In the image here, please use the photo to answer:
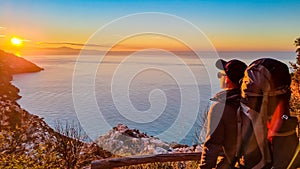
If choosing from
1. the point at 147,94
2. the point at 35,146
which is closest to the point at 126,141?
the point at 147,94

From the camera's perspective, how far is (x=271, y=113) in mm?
1863

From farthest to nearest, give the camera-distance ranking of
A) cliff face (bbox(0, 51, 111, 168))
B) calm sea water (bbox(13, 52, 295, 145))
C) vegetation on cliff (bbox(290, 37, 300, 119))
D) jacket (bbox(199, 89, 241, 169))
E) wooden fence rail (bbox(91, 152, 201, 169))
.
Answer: vegetation on cliff (bbox(290, 37, 300, 119)) → calm sea water (bbox(13, 52, 295, 145)) → cliff face (bbox(0, 51, 111, 168)) → wooden fence rail (bbox(91, 152, 201, 169)) → jacket (bbox(199, 89, 241, 169))

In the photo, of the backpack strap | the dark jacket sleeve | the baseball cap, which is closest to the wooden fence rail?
the dark jacket sleeve

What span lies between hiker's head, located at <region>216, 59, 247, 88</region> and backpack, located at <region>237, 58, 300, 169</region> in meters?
0.31

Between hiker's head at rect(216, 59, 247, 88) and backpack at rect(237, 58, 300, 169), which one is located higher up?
hiker's head at rect(216, 59, 247, 88)

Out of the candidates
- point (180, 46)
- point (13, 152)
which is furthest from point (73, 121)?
point (180, 46)

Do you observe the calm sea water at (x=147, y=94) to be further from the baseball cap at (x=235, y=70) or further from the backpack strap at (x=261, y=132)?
the backpack strap at (x=261, y=132)

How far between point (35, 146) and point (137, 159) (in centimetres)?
292

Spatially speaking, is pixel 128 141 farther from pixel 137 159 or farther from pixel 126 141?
pixel 137 159

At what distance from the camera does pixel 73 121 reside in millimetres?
10352

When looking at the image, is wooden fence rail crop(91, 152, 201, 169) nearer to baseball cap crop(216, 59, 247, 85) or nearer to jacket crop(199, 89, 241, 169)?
jacket crop(199, 89, 241, 169)

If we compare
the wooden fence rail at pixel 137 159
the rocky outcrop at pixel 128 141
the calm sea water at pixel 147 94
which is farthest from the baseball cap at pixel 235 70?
the rocky outcrop at pixel 128 141

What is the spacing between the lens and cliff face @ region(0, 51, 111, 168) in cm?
533

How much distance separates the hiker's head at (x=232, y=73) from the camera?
7.34ft
